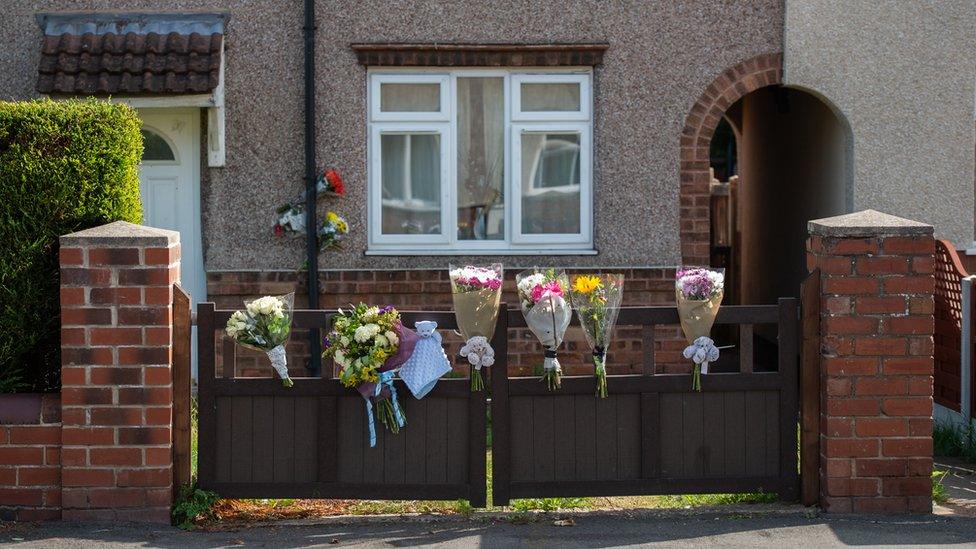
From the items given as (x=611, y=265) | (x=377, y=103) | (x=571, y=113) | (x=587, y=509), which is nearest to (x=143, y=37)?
(x=377, y=103)

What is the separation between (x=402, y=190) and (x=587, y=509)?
4321 mm

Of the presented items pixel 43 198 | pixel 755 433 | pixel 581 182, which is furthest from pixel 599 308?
pixel 581 182

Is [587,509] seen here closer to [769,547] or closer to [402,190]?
[769,547]

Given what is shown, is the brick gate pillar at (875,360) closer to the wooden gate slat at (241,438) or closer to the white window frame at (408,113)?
the wooden gate slat at (241,438)

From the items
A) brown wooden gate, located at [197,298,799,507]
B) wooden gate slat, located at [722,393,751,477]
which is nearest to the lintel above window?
brown wooden gate, located at [197,298,799,507]

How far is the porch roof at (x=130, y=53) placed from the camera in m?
9.27

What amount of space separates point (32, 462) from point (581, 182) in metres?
5.27

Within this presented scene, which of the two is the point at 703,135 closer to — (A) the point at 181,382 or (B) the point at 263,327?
(B) the point at 263,327

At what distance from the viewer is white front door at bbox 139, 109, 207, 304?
389 inches

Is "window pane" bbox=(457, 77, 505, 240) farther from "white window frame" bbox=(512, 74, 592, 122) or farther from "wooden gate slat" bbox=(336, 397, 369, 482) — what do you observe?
"wooden gate slat" bbox=(336, 397, 369, 482)

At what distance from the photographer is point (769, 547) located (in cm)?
565

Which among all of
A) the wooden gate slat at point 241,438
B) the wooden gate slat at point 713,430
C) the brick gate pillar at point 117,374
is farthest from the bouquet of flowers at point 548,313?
the brick gate pillar at point 117,374

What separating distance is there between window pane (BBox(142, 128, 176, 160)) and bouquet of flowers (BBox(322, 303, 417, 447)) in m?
4.41

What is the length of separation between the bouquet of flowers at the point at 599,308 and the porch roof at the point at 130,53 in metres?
4.32
